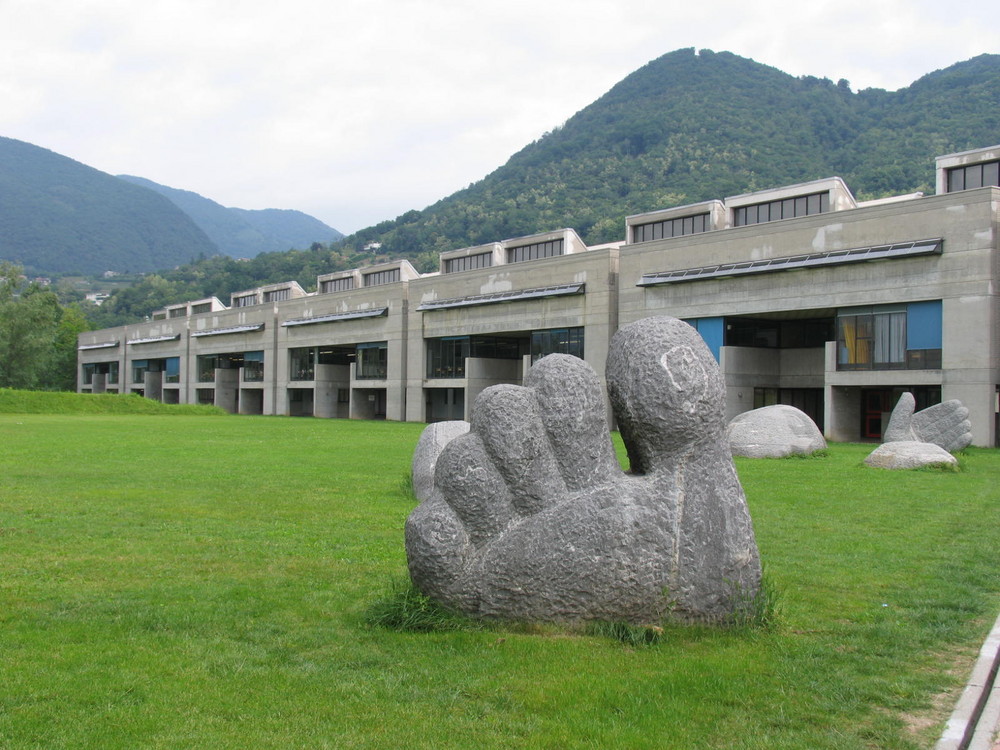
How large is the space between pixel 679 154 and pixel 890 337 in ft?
292

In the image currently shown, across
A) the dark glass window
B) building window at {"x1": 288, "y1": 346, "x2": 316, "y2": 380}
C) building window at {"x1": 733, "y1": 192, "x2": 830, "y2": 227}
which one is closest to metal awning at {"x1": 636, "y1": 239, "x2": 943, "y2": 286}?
the dark glass window

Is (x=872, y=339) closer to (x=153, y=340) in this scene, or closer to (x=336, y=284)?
(x=336, y=284)

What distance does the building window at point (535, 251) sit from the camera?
183ft

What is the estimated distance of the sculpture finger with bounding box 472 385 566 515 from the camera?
7.38m

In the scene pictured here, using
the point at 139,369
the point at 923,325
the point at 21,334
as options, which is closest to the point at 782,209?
the point at 923,325

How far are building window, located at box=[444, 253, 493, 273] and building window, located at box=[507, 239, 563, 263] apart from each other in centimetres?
179

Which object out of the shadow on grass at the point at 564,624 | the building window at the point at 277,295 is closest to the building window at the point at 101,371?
the building window at the point at 277,295

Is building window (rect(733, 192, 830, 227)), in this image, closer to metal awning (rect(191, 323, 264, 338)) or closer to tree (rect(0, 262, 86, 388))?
metal awning (rect(191, 323, 264, 338))

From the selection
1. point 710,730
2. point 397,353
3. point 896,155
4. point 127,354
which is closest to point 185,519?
point 710,730

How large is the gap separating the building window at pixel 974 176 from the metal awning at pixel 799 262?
4.26m

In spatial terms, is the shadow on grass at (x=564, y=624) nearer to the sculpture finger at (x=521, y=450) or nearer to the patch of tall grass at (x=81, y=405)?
the sculpture finger at (x=521, y=450)

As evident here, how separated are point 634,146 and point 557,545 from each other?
130682mm

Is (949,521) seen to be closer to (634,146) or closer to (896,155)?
(896,155)

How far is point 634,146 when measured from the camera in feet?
431
